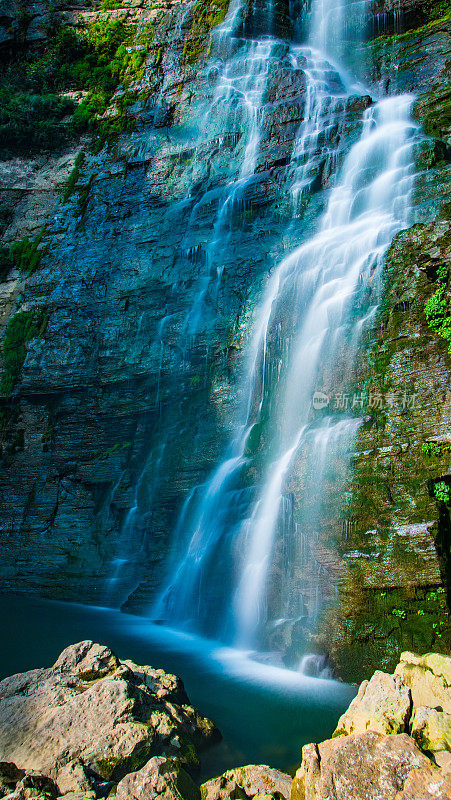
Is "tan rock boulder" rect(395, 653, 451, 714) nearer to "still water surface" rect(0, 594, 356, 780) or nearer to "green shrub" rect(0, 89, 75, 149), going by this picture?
"still water surface" rect(0, 594, 356, 780)

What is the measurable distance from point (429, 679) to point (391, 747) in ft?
2.94

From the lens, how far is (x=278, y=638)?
8086 millimetres

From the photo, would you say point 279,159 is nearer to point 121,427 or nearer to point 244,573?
point 121,427

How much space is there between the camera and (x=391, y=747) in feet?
11.0

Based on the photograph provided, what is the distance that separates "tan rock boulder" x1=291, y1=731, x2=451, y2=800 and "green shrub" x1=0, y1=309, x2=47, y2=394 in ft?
42.1

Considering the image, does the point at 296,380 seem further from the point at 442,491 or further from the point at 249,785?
the point at 249,785

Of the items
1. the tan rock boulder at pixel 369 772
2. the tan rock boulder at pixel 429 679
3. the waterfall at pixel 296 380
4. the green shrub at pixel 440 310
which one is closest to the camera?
the tan rock boulder at pixel 369 772

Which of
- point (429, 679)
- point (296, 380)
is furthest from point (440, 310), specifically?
point (429, 679)

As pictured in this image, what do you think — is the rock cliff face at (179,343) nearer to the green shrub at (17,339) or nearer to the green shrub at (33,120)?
the green shrub at (17,339)

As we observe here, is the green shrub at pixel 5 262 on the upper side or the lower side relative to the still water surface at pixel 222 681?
upper

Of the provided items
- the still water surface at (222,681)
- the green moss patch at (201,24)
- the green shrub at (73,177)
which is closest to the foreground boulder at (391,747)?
the still water surface at (222,681)

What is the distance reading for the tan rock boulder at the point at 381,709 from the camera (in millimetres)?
3797

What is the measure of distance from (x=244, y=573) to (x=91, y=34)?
22.1 meters

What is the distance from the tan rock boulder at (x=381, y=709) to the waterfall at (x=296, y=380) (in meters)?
3.51
